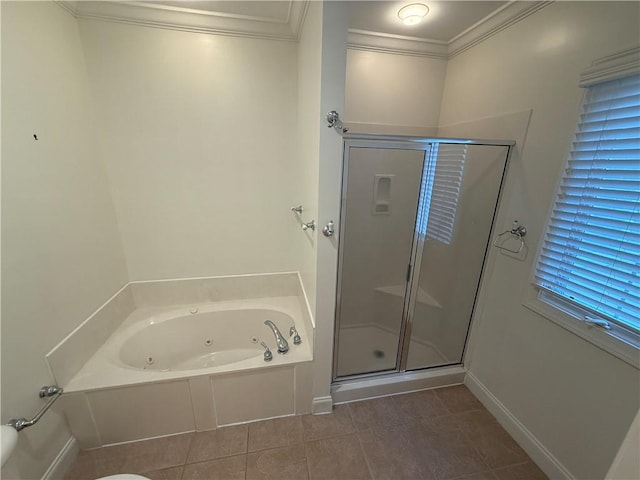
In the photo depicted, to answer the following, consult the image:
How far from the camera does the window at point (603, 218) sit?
954 millimetres

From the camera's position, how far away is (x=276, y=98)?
1735 millimetres

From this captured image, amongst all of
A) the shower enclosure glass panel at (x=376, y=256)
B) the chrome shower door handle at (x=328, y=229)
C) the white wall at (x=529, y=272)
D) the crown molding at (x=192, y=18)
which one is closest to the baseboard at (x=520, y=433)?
the white wall at (x=529, y=272)

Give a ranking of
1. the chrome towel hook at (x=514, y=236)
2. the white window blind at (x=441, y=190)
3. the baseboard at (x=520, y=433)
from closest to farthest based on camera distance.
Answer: the baseboard at (x=520, y=433) < the chrome towel hook at (x=514, y=236) < the white window blind at (x=441, y=190)

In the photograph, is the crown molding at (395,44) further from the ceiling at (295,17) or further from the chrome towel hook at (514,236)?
the chrome towel hook at (514,236)

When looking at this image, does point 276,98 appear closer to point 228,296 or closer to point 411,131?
point 411,131

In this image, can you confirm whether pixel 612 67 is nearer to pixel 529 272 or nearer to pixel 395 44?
pixel 529 272

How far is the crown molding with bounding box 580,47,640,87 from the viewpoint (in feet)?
3.04

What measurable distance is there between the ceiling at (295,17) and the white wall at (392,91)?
12 cm

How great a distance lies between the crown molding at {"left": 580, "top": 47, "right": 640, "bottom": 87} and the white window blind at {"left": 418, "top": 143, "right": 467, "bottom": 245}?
53cm

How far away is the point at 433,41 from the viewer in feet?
5.84

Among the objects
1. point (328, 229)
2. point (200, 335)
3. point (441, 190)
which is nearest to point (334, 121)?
point (328, 229)

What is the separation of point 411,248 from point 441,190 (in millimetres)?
413

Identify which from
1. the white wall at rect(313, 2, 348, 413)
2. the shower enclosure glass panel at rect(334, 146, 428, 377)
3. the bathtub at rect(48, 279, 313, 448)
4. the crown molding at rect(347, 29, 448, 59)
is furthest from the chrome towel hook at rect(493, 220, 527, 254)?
→ the crown molding at rect(347, 29, 448, 59)

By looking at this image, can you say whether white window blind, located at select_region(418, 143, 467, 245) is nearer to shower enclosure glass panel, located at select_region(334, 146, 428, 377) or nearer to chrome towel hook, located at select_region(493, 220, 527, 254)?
shower enclosure glass panel, located at select_region(334, 146, 428, 377)
